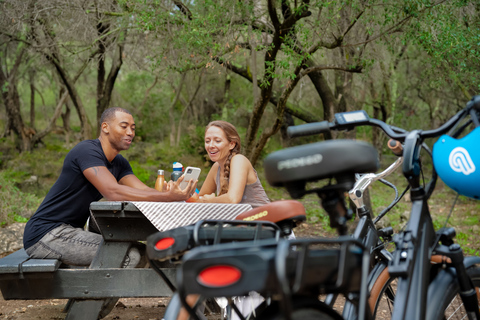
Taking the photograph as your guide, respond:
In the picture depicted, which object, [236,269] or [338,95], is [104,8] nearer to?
[338,95]

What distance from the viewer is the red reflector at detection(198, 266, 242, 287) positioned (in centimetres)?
136

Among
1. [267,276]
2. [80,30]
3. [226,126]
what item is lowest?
[267,276]

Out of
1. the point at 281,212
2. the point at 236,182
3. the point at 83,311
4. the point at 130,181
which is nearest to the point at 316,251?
the point at 281,212

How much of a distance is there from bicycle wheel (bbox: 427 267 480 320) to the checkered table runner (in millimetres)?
1480

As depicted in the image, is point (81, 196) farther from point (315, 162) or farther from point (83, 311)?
point (315, 162)

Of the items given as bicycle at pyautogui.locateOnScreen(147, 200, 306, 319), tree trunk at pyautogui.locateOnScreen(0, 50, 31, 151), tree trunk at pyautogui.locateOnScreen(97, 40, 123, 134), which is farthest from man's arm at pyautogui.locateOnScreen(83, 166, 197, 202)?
tree trunk at pyautogui.locateOnScreen(0, 50, 31, 151)

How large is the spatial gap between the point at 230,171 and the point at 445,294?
1.99m

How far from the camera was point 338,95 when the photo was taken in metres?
11.2

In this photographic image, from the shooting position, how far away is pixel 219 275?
1.37m

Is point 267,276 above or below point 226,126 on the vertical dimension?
below

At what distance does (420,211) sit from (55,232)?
2.50 meters

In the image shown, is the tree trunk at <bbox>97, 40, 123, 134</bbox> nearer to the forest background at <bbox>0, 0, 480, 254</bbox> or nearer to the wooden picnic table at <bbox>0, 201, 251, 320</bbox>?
the forest background at <bbox>0, 0, 480, 254</bbox>

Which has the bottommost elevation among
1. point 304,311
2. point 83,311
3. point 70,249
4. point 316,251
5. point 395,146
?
point 83,311

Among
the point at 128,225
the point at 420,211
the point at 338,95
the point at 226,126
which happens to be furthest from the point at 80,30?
the point at 420,211
